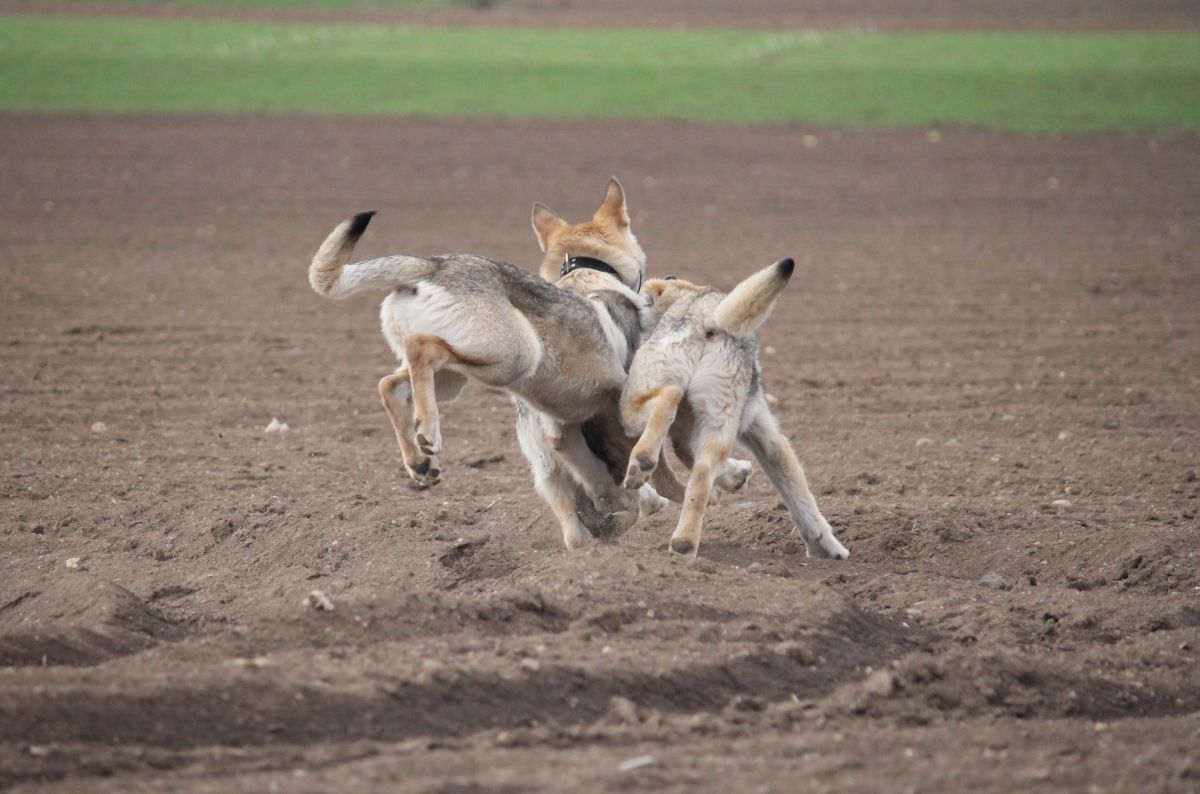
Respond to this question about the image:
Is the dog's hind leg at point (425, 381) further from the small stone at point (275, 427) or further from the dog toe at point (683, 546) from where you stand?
the small stone at point (275, 427)

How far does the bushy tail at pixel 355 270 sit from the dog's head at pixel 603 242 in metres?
1.48

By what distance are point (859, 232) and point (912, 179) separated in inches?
182

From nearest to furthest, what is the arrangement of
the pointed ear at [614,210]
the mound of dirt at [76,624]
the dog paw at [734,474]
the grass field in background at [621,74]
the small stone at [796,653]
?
the mound of dirt at [76,624] → the small stone at [796,653] → the dog paw at [734,474] → the pointed ear at [614,210] → the grass field in background at [621,74]

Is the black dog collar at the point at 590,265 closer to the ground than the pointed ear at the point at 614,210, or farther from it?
closer to the ground

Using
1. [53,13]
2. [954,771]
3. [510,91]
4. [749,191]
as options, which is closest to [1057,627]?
[954,771]

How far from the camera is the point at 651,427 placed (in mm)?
7465

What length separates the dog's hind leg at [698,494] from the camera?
24.8 ft

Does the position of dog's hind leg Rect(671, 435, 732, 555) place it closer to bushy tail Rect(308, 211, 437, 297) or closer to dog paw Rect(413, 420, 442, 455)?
dog paw Rect(413, 420, 442, 455)

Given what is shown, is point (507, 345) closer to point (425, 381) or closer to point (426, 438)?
point (425, 381)

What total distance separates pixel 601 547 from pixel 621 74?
2806cm

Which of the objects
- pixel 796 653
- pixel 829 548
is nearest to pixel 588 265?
pixel 829 548

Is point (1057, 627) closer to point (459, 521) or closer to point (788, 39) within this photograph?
point (459, 521)

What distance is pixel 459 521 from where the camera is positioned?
8.88m

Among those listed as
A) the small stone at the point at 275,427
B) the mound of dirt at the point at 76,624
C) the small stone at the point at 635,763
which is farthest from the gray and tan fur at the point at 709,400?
the small stone at the point at 275,427
